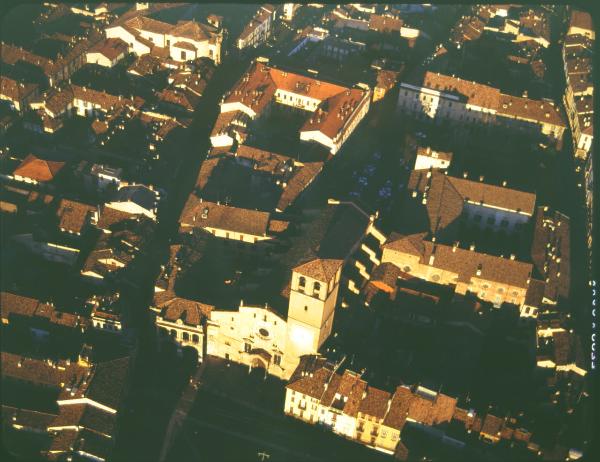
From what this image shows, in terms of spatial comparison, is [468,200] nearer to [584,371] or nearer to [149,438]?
[584,371]

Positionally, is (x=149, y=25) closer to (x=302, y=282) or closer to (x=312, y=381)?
(x=302, y=282)

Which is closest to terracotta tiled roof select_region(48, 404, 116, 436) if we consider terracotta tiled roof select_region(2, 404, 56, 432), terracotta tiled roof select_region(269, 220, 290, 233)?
terracotta tiled roof select_region(2, 404, 56, 432)

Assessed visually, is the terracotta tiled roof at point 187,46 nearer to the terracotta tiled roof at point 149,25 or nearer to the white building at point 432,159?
the terracotta tiled roof at point 149,25

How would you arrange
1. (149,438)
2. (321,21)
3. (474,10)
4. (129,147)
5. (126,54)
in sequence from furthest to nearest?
(474,10)
(321,21)
(126,54)
(129,147)
(149,438)

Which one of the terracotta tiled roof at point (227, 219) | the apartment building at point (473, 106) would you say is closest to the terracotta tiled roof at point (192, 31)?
the apartment building at point (473, 106)

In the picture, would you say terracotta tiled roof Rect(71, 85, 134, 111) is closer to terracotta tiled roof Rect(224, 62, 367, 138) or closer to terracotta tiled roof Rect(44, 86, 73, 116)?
terracotta tiled roof Rect(44, 86, 73, 116)

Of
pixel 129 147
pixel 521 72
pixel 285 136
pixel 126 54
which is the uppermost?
pixel 521 72

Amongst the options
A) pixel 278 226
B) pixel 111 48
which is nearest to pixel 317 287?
pixel 278 226

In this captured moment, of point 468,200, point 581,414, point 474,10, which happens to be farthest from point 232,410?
point 474,10
